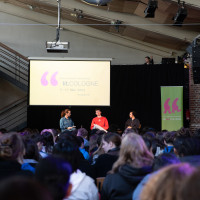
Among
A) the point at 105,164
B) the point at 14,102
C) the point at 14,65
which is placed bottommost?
the point at 105,164

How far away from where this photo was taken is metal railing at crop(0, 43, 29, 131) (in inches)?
513

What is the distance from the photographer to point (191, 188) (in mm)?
858

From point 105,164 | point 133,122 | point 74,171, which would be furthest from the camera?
point 133,122

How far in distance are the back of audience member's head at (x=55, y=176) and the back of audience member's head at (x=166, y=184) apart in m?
0.65

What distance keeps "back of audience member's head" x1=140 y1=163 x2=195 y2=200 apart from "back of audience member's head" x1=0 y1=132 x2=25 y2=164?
6.27ft

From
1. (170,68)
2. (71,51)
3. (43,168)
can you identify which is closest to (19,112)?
(71,51)

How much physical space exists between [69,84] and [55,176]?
9442 millimetres

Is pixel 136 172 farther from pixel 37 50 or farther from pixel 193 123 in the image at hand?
pixel 37 50

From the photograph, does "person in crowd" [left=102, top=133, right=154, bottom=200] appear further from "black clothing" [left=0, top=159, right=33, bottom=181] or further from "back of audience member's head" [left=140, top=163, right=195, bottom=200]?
"back of audience member's head" [left=140, top=163, right=195, bottom=200]

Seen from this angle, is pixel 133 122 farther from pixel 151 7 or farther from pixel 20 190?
pixel 20 190

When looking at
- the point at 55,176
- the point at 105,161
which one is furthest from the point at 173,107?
the point at 55,176

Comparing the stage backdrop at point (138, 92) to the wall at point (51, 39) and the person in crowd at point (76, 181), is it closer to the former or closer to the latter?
the wall at point (51, 39)

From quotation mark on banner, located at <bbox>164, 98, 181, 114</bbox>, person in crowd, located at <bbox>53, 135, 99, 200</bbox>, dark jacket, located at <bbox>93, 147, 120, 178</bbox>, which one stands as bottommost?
dark jacket, located at <bbox>93, 147, 120, 178</bbox>

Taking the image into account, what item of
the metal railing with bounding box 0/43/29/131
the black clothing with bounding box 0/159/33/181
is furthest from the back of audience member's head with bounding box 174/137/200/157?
the metal railing with bounding box 0/43/29/131
